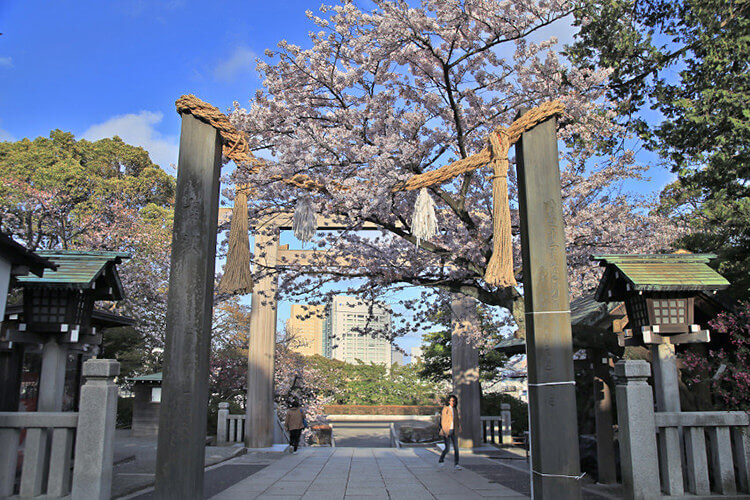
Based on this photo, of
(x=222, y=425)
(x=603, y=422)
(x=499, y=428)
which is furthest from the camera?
(x=499, y=428)

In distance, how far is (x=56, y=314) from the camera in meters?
6.58

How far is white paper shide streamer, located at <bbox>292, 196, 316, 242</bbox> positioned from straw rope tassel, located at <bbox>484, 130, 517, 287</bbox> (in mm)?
2139

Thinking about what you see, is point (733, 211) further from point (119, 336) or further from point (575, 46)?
point (119, 336)

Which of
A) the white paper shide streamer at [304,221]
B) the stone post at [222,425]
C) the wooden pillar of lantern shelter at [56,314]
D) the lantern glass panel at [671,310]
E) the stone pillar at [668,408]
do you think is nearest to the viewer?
the stone pillar at [668,408]

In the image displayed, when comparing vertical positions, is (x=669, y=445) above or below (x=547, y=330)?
below

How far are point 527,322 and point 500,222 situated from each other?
3.30 feet

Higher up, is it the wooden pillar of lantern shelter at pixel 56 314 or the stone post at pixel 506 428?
the wooden pillar of lantern shelter at pixel 56 314

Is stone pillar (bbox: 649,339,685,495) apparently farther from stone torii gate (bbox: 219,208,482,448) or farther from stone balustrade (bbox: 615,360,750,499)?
stone torii gate (bbox: 219,208,482,448)

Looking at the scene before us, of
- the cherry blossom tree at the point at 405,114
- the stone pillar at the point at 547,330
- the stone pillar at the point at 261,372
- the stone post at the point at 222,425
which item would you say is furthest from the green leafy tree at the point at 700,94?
the stone post at the point at 222,425

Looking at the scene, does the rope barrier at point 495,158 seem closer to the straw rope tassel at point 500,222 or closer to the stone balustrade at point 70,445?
the straw rope tassel at point 500,222

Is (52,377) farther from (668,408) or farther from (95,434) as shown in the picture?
(668,408)

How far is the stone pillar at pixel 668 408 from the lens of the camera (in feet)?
16.4

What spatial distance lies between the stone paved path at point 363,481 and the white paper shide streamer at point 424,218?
3392 millimetres

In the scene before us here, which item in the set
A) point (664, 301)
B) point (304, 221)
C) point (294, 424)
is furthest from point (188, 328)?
point (294, 424)
